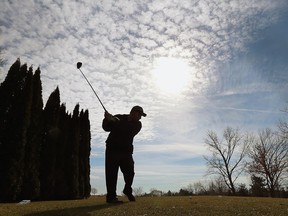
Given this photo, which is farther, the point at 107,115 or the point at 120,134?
the point at 120,134

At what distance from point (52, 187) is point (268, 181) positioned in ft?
112

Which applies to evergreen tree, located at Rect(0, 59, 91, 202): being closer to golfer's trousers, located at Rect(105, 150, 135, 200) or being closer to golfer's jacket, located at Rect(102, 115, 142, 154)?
golfer's trousers, located at Rect(105, 150, 135, 200)

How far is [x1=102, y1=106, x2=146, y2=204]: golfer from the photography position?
728 cm

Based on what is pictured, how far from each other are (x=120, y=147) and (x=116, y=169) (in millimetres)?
614

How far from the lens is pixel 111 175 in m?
7.23

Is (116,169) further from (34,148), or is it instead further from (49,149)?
(49,149)

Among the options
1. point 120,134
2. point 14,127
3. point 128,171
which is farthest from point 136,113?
point 14,127

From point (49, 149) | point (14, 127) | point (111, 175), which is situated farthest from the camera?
point (49, 149)

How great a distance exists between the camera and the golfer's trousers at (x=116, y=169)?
723 centimetres

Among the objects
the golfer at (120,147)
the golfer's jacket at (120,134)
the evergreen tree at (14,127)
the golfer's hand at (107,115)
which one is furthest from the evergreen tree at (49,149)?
the golfer's hand at (107,115)

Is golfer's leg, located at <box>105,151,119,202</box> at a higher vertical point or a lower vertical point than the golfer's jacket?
lower

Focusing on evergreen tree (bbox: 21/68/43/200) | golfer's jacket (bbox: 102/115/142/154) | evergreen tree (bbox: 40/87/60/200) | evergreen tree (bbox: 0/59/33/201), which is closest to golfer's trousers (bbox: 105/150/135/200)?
golfer's jacket (bbox: 102/115/142/154)

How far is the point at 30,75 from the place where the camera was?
1653cm

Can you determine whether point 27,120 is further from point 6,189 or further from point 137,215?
point 137,215
